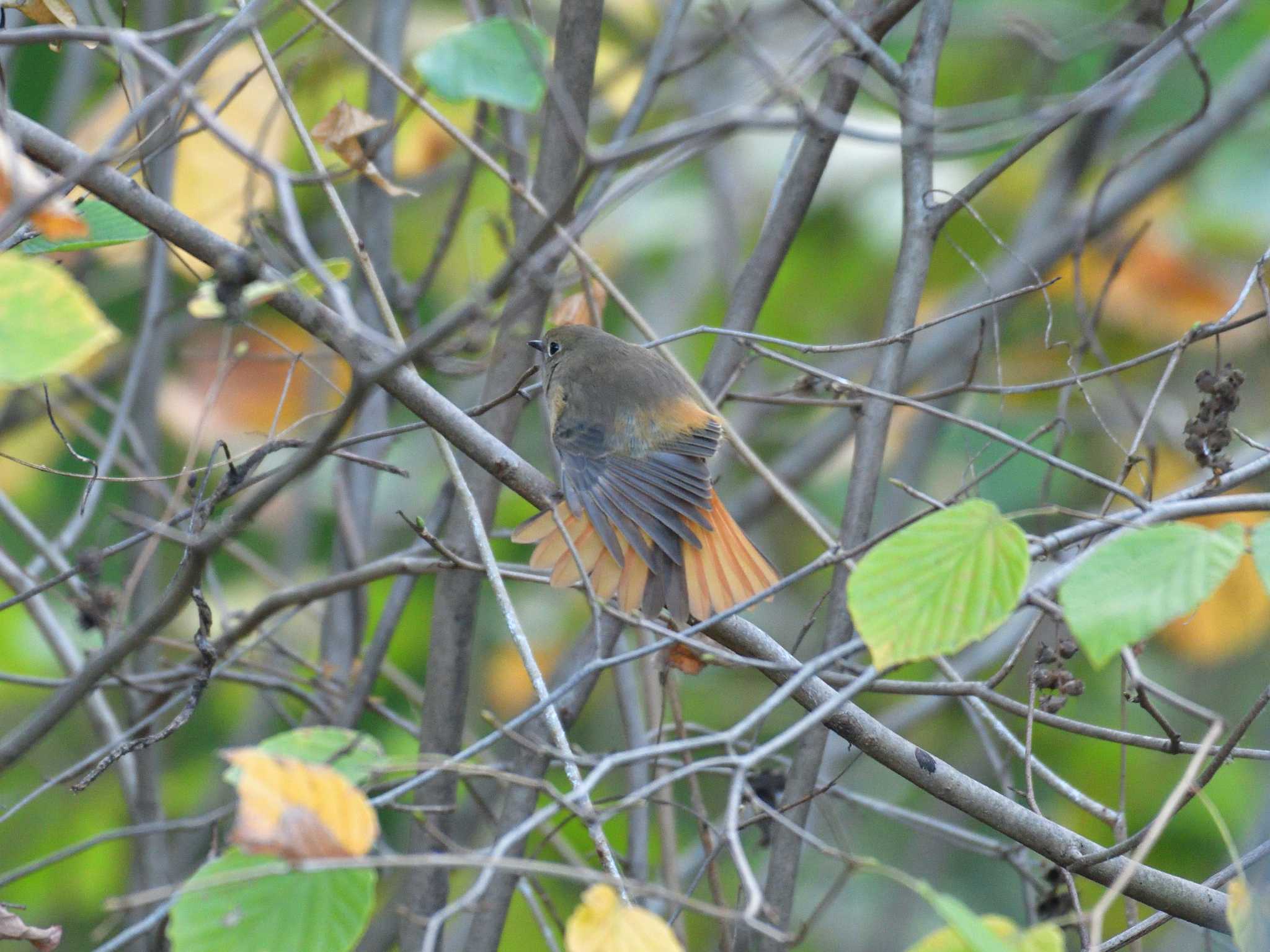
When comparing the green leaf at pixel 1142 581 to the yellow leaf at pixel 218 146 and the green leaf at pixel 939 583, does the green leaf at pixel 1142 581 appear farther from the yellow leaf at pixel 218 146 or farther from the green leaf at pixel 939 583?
the yellow leaf at pixel 218 146

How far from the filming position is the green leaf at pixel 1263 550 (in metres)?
1.10

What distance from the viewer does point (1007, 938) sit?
3.57 feet

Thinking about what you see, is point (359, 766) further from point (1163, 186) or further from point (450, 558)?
point (1163, 186)

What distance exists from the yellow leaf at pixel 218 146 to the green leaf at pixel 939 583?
7.38 ft

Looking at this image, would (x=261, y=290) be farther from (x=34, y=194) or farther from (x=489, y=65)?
(x=489, y=65)

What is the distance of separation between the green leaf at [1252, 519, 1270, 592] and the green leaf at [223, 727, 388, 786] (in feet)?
2.76

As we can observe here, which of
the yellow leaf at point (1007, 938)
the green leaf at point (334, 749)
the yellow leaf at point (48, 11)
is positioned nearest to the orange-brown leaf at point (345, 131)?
the yellow leaf at point (48, 11)

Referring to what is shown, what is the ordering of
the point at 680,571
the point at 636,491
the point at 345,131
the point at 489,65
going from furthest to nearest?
the point at 636,491 < the point at 680,571 < the point at 345,131 < the point at 489,65

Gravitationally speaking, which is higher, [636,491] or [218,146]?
[218,146]

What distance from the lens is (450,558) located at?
1888mm

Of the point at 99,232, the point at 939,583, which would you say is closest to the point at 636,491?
the point at 99,232

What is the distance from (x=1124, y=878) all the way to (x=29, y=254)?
1583 millimetres

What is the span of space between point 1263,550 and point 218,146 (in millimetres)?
2928

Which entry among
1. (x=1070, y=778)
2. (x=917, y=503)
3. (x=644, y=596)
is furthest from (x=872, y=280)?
(x=644, y=596)
